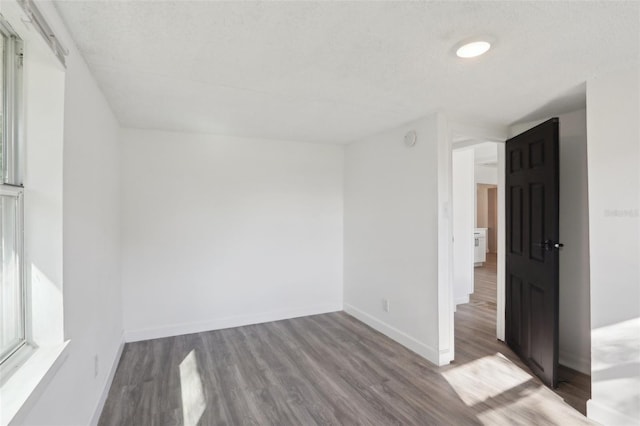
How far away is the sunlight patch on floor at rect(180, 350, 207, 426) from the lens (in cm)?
215

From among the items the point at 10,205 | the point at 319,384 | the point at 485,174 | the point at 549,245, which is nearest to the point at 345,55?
the point at 10,205

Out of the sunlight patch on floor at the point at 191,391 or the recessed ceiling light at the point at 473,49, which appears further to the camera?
the sunlight patch on floor at the point at 191,391

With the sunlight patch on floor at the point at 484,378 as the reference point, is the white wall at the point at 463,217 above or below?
above

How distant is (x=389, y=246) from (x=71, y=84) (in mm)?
3002

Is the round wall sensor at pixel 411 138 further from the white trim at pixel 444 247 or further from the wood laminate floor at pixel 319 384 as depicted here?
the wood laminate floor at pixel 319 384

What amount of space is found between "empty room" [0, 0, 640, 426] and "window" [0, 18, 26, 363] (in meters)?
0.01

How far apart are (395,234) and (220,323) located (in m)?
2.29

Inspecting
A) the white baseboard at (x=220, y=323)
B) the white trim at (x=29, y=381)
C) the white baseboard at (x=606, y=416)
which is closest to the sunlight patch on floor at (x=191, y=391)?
the white baseboard at (x=220, y=323)

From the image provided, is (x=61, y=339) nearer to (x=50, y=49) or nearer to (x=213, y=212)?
(x=50, y=49)

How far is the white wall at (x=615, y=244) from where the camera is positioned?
75.5 inches

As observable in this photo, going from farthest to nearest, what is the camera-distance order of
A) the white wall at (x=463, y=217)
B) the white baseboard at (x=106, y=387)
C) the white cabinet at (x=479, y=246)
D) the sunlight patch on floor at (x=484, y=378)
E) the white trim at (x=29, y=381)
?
1. the white cabinet at (x=479, y=246)
2. the white wall at (x=463, y=217)
3. the sunlight patch on floor at (x=484, y=378)
4. the white baseboard at (x=106, y=387)
5. the white trim at (x=29, y=381)

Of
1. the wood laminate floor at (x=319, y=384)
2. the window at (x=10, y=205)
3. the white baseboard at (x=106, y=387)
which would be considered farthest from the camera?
the wood laminate floor at (x=319, y=384)

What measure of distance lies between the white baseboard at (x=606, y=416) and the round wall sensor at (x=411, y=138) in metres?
2.38

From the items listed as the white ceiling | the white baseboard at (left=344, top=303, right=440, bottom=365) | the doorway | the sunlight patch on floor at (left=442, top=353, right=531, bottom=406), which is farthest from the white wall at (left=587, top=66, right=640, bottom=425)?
the white baseboard at (left=344, top=303, right=440, bottom=365)
